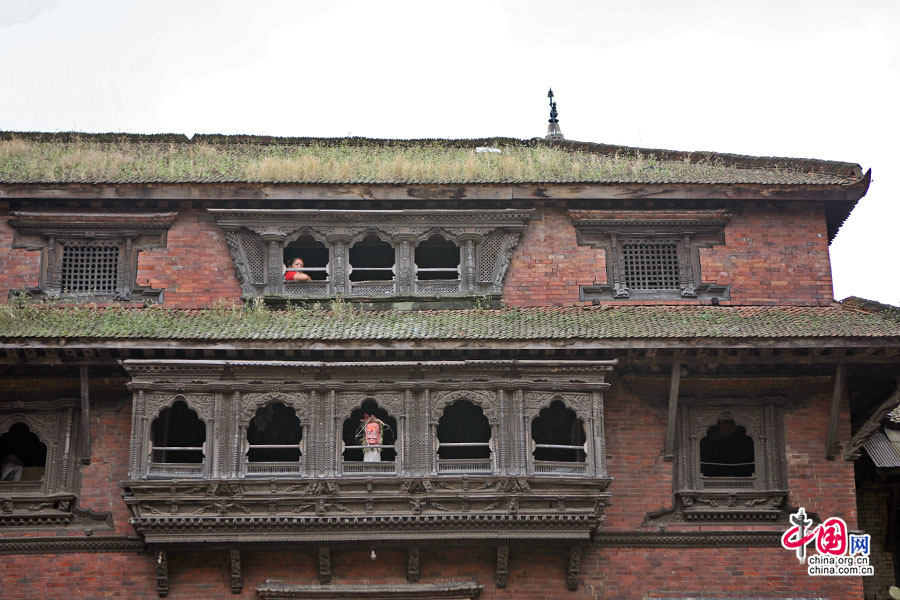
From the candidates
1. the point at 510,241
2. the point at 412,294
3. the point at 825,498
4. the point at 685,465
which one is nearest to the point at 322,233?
the point at 412,294

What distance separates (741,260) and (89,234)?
1113cm

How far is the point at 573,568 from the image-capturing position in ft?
57.7

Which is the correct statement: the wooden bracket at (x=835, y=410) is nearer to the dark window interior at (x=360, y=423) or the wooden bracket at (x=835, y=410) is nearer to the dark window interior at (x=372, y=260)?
the dark window interior at (x=360, y=423)

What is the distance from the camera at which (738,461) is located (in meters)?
20.3

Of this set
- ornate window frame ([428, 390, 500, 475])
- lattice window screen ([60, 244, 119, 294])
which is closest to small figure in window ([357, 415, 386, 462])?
ornate window frame ([428, 390, 500, 475])

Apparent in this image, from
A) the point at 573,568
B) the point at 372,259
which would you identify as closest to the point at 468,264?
the point at 372,259

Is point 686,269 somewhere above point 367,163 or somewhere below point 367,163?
below

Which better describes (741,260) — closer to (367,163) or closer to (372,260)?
(372,260)

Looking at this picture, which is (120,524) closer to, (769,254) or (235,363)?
(235,363)

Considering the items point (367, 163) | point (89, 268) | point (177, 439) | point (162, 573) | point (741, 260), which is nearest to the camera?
point (162, 573)

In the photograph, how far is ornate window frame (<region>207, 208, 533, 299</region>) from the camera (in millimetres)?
19938

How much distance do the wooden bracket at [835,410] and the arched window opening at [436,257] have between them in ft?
21.3

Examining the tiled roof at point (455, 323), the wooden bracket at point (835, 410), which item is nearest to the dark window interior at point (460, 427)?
the tiled roof at point (455, 323)

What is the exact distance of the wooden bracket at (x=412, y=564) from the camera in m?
17.5
